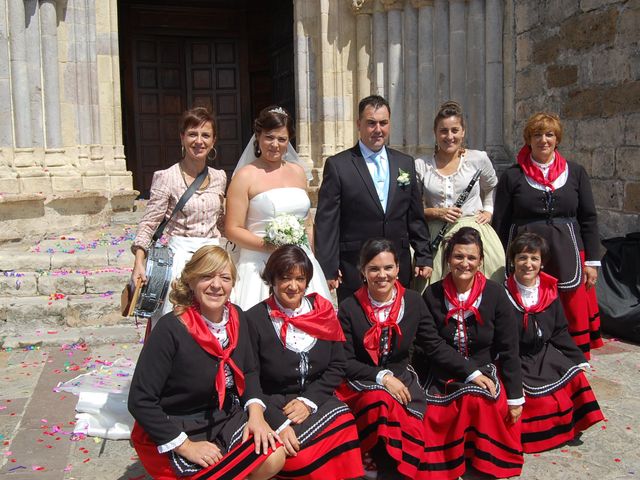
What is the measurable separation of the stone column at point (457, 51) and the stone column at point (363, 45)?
1118mm

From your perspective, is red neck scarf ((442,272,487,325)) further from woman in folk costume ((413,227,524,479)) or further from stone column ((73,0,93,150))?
stone column ((73,0,93,150))

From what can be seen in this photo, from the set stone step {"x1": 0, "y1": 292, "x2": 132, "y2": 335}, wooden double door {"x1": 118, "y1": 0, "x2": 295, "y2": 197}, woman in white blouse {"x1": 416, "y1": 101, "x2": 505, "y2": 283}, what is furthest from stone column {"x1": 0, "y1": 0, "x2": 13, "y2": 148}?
woman in white blouse {"x1": 416, "y1": 101, "x2": 505, "y2": 283}

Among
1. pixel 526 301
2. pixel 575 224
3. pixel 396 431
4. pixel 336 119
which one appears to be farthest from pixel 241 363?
pixel 336 119

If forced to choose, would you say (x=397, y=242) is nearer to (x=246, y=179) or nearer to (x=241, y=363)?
(x=246, y=179)

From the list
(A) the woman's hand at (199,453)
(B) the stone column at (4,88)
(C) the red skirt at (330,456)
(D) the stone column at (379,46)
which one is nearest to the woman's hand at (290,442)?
(C) the red skirt at (330,456)

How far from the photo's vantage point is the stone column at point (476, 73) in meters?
7.14

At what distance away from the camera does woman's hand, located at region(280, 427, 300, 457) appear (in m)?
2.79

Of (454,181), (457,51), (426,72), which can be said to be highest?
(457,51)

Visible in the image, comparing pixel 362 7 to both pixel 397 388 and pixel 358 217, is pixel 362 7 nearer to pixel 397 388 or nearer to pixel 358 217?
pixel 358 217

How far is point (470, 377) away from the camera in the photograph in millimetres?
3236

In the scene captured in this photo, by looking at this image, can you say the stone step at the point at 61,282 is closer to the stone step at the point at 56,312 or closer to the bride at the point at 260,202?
the stone step at the point at 56,312

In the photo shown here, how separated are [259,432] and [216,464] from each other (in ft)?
0.68

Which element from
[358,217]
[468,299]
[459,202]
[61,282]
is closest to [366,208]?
[358,217]

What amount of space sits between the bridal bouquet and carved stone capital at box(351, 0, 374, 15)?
16.6 ft
